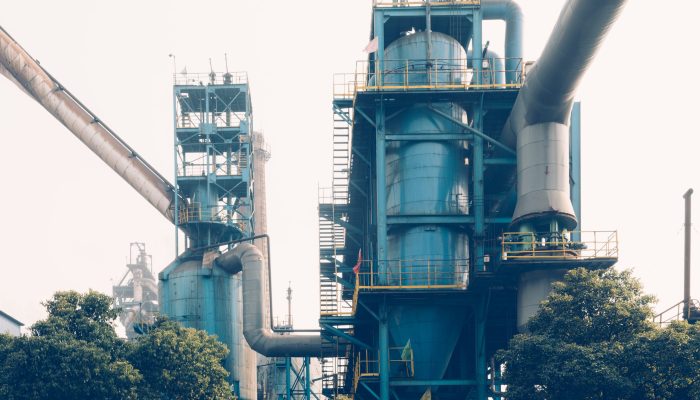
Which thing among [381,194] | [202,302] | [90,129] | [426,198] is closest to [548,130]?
[426,198]

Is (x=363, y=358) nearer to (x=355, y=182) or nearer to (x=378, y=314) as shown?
(x=378, y=314)

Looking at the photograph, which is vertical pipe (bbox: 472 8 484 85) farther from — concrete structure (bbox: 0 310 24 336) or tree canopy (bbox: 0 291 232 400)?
concrete structure (bbox: 0 310 24 336)

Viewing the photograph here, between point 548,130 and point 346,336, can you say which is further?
point 346,336

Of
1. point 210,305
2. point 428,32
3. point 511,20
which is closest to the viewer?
point 428,32

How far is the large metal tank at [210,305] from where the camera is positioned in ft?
225

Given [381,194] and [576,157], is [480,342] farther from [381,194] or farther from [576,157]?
[576,157]

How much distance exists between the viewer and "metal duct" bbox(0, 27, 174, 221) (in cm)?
7081

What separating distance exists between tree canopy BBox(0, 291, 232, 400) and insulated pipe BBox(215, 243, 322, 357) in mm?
6999

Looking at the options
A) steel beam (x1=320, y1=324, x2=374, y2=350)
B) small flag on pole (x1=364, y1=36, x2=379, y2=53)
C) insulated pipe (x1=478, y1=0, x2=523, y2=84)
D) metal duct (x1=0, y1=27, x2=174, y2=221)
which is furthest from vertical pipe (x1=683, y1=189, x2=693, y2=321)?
metal duct (x1=0, y1=27, x2=174, y2=221)

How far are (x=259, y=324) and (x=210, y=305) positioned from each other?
5.82 meters

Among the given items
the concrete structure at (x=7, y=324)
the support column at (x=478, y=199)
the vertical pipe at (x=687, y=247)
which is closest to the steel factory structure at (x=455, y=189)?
the support column at (x=478, y=199)

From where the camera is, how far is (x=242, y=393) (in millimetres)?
68188

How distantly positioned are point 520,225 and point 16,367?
80.2 feet

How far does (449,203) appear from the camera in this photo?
4831 cm
